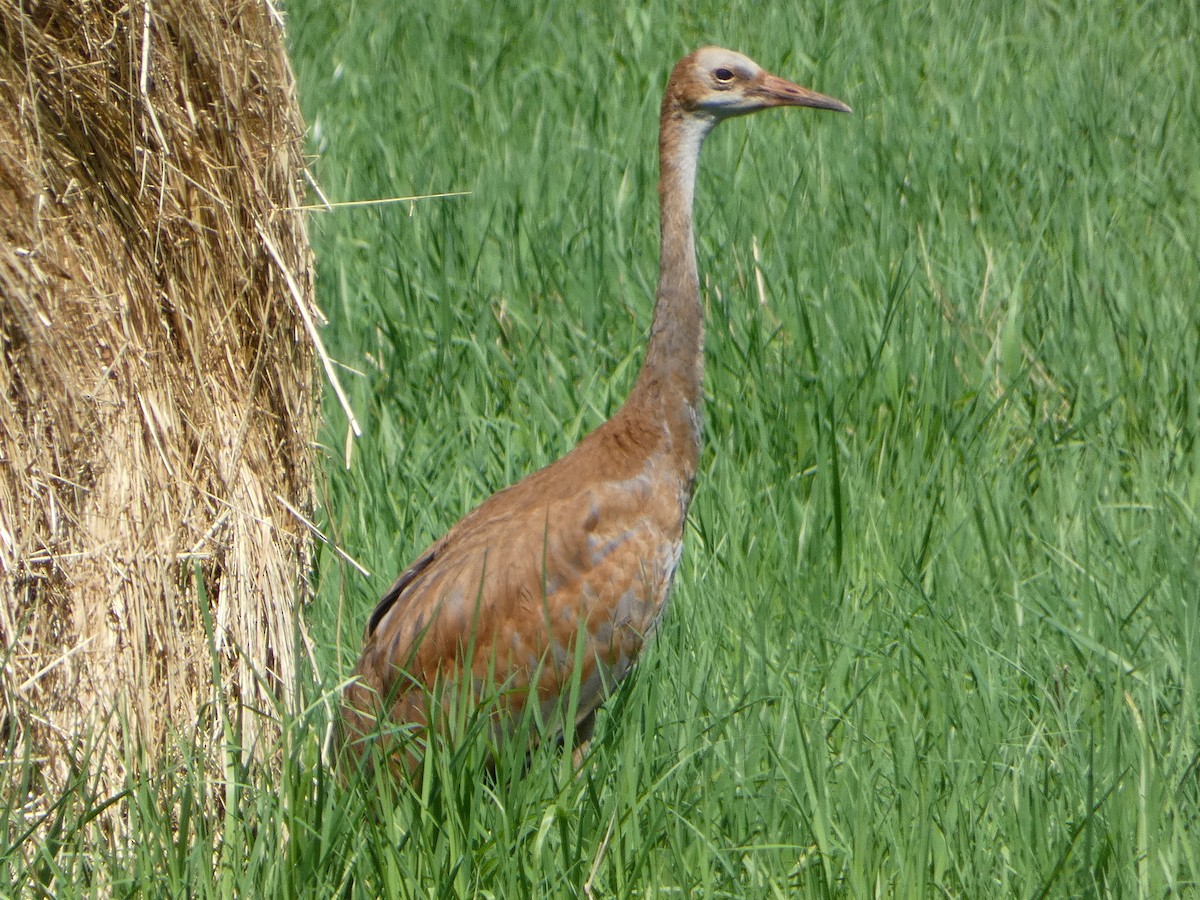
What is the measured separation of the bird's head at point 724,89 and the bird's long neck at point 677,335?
185 mm

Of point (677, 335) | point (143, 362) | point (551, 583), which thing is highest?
point (143, 362)

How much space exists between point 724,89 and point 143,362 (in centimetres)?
178

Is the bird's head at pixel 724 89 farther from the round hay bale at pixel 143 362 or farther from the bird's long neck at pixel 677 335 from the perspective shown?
the round hay bale at pixel 143 362

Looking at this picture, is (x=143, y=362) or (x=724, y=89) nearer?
(x=143, y=362)

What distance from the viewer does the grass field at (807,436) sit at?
2828mm

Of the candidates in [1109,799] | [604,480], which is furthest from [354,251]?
[1109,799]

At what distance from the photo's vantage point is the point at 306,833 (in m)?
2.79

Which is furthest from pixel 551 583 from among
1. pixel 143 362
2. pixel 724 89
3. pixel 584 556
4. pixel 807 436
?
pixel 724 89

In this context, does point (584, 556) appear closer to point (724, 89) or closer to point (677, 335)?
point (677, 335)

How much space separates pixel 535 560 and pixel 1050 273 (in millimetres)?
2752

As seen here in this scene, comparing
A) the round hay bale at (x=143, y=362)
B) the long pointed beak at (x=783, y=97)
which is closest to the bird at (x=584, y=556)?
the long pointed beak at (x=783, y=97)

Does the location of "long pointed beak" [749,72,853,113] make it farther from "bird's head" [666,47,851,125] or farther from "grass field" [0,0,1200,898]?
"grass field" [0,0,1200,898]

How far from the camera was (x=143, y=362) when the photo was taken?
326 centimetres

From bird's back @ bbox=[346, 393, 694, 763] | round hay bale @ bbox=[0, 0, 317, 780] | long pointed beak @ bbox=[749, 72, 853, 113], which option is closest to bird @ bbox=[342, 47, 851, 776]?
bird's back @ bbox=[346, 393, 694, 763]
